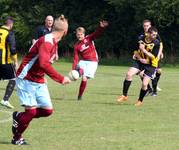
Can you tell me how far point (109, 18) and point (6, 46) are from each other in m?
35.4

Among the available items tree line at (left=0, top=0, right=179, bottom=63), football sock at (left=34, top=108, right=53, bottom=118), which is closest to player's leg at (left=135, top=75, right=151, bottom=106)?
football sock at (left=34, top=108, right=53, bottom=118)

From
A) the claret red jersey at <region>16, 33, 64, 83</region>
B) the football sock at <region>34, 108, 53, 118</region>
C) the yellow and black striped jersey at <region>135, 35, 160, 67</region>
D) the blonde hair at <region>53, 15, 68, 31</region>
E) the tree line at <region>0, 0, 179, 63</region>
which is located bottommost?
the tree line at <region>0, 0, 179, 63</region>

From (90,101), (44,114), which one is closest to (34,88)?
(44,114)

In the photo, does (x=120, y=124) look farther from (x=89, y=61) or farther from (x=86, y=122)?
(x=89, y=61)

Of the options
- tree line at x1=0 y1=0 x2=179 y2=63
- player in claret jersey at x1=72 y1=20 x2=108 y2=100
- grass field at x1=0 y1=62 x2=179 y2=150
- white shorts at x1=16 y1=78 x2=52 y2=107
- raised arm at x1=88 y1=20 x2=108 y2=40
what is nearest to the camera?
white shorts at x1=16 y1=78 x2=52 y2=107

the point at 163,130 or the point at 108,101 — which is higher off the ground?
the point at 163,130

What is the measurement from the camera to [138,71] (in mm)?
14914

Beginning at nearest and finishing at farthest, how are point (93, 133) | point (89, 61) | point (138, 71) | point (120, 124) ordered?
point (93, 133)
point (120, 124)
point (138, 71)
point (89, 61)

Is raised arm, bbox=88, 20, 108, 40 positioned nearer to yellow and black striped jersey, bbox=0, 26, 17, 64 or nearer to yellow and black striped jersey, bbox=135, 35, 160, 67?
yellow and black striped jersey, bbox=135, 35, 160, 67

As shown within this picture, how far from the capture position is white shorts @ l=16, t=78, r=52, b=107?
862 centimetres

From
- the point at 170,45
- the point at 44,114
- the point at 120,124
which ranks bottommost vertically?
the point at 170,45

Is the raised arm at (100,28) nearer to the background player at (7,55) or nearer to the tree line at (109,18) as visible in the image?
the background player at (7,55)

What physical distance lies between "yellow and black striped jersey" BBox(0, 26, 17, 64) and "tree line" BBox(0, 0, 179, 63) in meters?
27.7

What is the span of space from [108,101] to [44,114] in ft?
20.9
